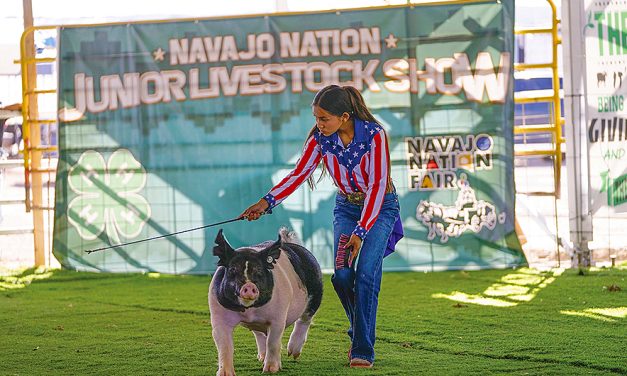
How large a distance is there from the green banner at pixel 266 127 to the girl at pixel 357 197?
16.3ft

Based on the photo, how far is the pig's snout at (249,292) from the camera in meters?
5.16

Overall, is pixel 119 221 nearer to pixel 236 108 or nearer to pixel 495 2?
pixel 236 108

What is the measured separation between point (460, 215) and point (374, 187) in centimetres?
518

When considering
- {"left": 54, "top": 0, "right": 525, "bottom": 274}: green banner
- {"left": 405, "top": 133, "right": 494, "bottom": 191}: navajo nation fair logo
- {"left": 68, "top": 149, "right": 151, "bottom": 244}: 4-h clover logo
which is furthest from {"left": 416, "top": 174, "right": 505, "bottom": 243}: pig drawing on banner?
{"left": 68, "top": 149, "right": 151, "bottom": 244}: 4-h clover logo

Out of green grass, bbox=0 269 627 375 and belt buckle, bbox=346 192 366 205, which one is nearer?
belt buckle, bbox=346 192 366 205

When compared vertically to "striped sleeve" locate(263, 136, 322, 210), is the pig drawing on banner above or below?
below

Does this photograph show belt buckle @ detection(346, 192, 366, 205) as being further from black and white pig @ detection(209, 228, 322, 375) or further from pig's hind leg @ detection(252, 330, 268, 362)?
pig's hind leg @ detection(252, 330, 268, 362)

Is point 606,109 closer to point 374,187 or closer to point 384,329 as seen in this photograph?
point 384,329

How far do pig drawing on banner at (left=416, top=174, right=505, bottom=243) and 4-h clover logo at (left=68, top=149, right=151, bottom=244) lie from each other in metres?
2.72

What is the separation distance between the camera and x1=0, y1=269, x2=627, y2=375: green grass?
19.0 feet

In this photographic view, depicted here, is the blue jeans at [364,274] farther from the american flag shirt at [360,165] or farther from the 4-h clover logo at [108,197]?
the 4-h clover logo at [108,197]

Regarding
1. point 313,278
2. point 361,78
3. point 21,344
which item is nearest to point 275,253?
point 313,278

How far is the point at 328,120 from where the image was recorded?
17.9 feet

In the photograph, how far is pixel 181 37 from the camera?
10961mm
